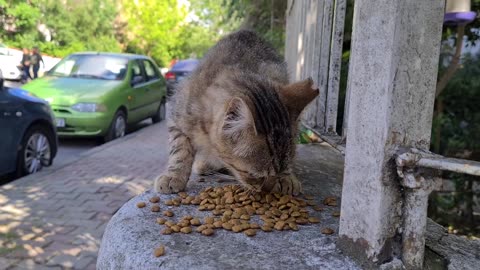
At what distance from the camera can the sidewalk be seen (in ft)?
13.1

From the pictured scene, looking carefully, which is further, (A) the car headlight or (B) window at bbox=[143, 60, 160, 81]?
(B) window at bbox=[143, 60, 160, 81]

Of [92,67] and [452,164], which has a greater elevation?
[92,67]

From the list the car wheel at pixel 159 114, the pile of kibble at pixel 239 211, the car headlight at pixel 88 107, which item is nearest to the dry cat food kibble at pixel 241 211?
the pile of kibble at pixel 239 211

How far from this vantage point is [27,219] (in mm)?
4797

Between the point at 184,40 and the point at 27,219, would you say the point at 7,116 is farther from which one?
the point at 184,40

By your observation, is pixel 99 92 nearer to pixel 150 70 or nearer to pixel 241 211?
pixel 150 70

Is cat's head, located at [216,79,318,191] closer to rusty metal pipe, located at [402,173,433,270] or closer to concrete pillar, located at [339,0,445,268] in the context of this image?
concrete pillar, located at [339,0,445,268]

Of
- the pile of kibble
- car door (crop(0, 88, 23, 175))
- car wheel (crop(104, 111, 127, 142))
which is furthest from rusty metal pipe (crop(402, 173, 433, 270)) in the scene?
car wheel (crop(104, 111, 127, 142))

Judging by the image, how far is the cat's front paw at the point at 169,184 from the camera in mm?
2670

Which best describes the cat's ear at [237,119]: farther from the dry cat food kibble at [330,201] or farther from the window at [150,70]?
the window at [150,70]

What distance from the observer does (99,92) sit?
29.9 feet

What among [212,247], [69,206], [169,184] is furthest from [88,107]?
[212,247]

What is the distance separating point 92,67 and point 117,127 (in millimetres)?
1594

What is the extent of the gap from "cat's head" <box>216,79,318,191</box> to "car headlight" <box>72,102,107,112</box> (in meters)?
6.83
